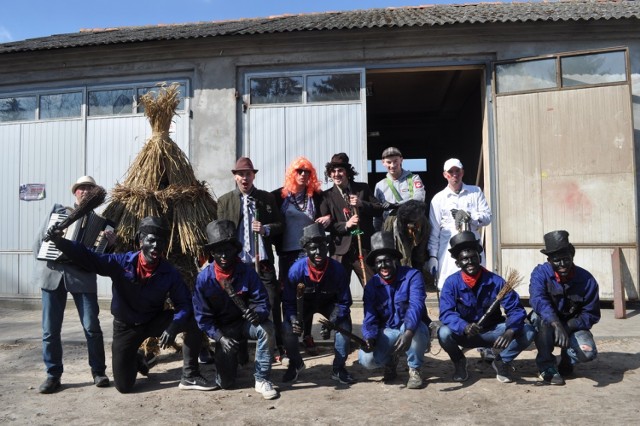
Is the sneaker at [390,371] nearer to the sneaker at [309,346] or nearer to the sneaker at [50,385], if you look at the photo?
the sneaker at [309,346]

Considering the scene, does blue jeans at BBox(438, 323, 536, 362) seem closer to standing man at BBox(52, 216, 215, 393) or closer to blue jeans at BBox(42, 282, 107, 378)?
standing man at BBox(52, 216, 215, 393)

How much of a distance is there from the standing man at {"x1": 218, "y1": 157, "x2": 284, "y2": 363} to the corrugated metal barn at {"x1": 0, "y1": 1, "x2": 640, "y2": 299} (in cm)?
299

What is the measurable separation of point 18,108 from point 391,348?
7.87 m

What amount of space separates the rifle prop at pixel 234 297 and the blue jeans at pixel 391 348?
38.1 inches

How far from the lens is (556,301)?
13.2 ft

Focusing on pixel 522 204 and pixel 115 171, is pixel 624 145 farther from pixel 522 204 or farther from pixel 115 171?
pixel 115 171

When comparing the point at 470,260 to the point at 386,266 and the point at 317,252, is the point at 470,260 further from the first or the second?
the point at 317,252

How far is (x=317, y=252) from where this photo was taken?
159 inches

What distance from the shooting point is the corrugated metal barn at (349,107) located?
22.1 ft

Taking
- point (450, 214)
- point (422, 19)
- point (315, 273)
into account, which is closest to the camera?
point (315, 273)

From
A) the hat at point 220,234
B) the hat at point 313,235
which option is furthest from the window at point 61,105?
the hat at point 313,235

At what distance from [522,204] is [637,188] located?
157 cm

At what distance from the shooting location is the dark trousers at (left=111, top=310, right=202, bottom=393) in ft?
12.6

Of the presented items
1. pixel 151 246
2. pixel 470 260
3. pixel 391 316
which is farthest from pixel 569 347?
pixel 151 246
